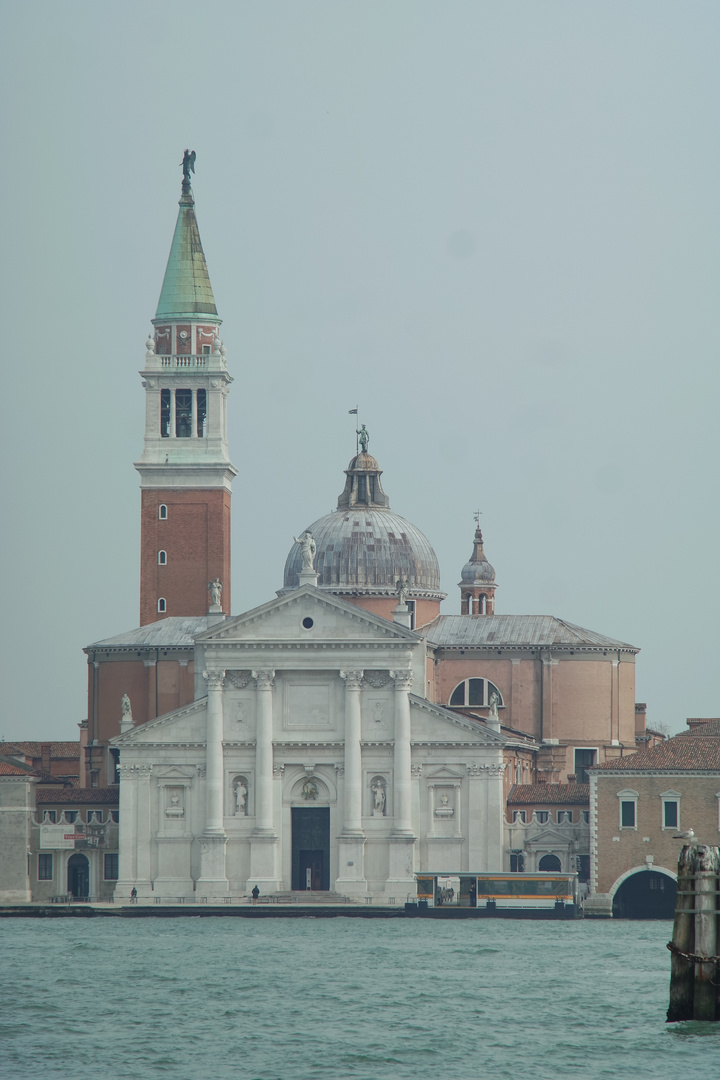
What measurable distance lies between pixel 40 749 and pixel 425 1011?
163ft

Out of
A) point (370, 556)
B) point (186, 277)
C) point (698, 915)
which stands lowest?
point (698, 915)

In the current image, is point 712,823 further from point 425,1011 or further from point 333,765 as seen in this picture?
point 425,1011

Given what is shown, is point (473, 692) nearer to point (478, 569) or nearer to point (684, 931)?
point (478, 569)

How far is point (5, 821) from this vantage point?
73.2 m

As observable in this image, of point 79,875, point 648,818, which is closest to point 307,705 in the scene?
point 79,875

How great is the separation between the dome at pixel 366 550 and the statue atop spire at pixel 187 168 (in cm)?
1149

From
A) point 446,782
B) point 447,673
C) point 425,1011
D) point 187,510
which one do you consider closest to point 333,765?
point 446,782

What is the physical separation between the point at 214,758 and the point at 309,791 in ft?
9.42

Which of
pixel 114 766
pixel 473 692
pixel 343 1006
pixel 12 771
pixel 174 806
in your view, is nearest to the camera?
pixel 343 1006

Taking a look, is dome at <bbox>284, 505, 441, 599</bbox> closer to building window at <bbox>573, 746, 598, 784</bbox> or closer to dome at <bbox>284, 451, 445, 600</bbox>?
dome at <bbox>284, 451, 445, 600</bbox>

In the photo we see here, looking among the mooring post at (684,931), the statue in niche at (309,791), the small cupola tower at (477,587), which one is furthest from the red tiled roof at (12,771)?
the mooring post at (684,931)

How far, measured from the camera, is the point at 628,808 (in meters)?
65.5

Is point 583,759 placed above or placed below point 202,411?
below

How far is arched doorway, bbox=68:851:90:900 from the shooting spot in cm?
7375
